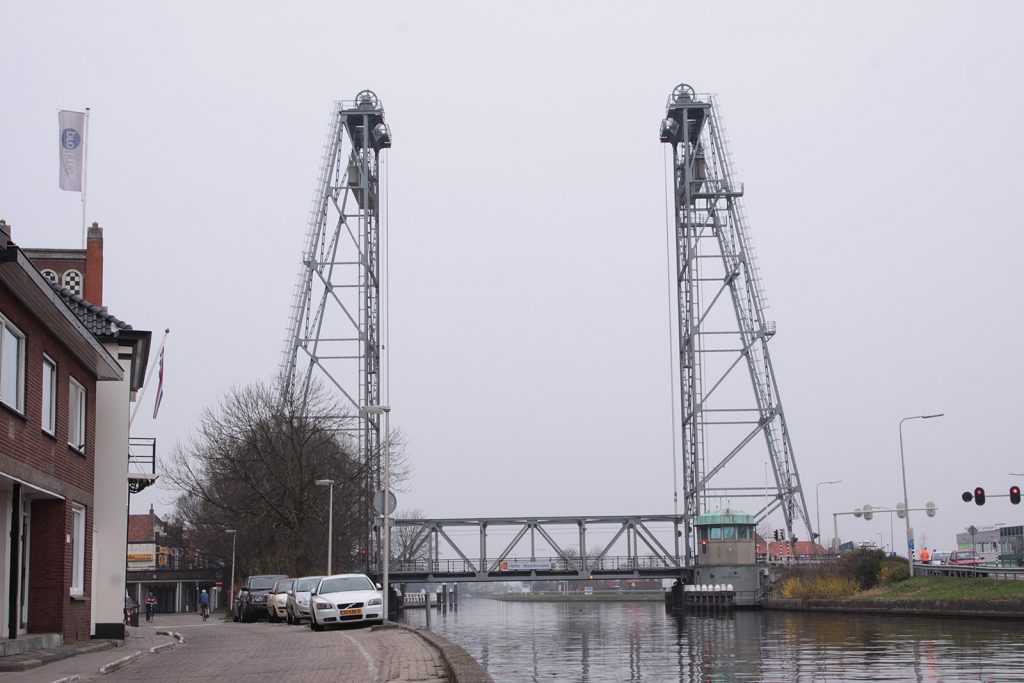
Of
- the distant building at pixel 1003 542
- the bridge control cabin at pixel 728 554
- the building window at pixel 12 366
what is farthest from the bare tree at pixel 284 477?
the distant building at pixel 1003 542

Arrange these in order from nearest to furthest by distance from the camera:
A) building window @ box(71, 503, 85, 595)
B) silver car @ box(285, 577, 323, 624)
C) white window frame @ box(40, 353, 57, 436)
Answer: white window frame @ box(40, 353, 57, 436), building window @ box(71, 503, 85, 595), silver car @ box(285, 577, 323, 624)

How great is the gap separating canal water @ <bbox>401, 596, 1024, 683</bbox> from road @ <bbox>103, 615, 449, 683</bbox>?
5.54ft

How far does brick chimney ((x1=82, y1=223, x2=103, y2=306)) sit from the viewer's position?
99.0ft

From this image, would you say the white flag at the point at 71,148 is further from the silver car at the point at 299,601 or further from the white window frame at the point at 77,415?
the silver car at the point at 299,601

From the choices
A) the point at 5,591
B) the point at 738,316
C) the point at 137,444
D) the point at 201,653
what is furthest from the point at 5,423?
the point at 738,316

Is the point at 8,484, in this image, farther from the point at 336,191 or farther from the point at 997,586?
the point at 336,191

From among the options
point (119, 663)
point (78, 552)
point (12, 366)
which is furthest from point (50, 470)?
point (78, 552)

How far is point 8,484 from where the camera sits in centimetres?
1817

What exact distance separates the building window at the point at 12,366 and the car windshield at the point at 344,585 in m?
12.4

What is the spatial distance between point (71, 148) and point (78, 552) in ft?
35.2

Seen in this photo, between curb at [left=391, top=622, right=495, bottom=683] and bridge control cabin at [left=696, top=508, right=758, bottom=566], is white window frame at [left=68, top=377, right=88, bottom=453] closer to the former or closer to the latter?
curb at [left=391, top=622, right=495, bottom=683]

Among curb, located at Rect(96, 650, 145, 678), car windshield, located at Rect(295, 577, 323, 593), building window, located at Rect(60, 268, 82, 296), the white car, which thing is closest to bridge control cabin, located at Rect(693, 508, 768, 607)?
car windshield, located at Rect(295, 577, 323, 593)

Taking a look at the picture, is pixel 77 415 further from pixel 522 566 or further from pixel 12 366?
pixel 522 566

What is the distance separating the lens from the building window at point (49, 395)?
1977cm
